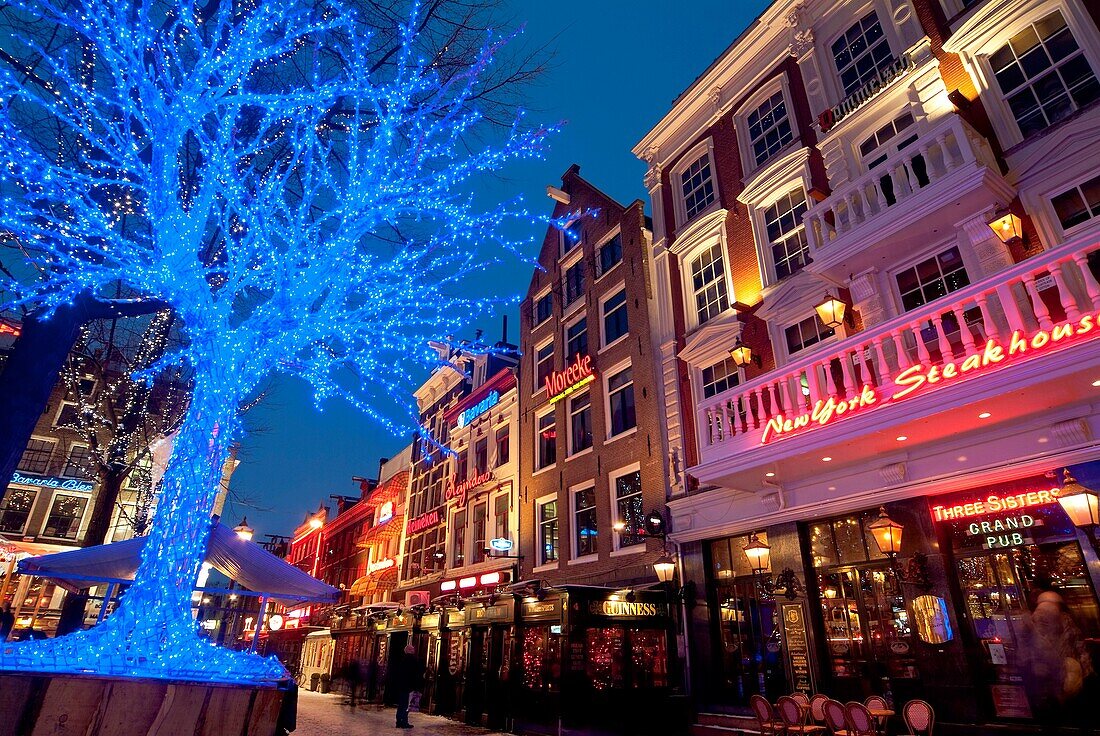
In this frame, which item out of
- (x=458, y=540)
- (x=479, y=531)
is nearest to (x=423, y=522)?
(x=458, y=540)

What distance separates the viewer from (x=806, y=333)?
12117mm

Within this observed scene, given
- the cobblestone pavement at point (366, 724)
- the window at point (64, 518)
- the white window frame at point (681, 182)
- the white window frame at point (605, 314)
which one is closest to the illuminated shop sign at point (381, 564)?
the cobblestone pavement at point (366, 724)

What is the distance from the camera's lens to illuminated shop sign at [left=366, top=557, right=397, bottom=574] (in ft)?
95.2

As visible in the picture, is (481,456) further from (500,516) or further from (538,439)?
(538,439)

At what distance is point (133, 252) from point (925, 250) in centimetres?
1149

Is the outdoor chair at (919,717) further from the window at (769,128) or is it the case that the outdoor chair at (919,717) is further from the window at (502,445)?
the window at (502,445)

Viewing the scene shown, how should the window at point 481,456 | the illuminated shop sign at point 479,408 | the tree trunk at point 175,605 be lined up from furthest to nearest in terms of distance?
the illuminated shop sign at point 479,408, the window at point 481,456, the tree trunk at point 175,605

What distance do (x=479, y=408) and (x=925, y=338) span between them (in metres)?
17.7

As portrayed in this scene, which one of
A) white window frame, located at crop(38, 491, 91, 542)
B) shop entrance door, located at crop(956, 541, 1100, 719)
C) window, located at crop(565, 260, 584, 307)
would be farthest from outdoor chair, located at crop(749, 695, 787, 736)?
white window frame, located at crop(38, 491, 91, 542)

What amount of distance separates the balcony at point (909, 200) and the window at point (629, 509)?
7.12 meters

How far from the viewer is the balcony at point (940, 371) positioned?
7.10 m

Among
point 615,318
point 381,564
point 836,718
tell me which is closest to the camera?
point 836,718

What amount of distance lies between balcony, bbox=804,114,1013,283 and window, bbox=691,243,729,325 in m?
3.26

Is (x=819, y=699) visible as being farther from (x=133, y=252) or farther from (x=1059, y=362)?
(x=133, y=252)
